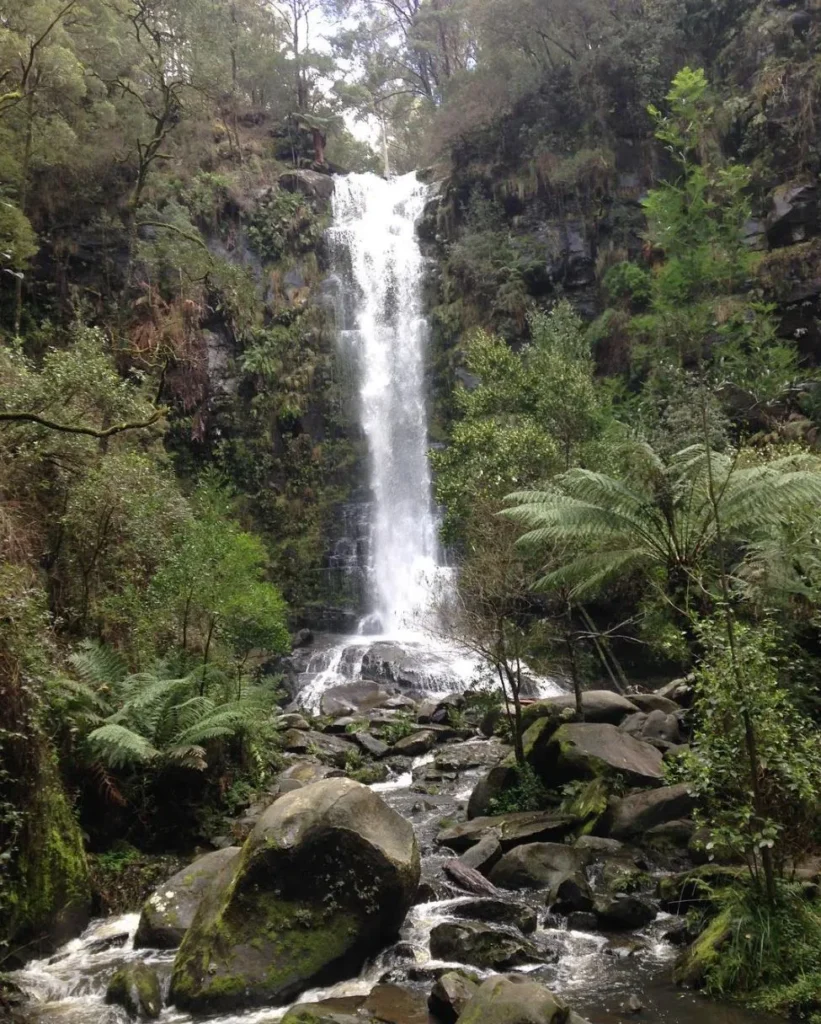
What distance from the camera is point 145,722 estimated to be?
8.80 m

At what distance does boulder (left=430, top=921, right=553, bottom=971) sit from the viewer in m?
6.16

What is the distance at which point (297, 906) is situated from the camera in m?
6.11

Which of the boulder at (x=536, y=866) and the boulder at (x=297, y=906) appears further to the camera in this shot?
the boulder at (x=536, y=866)

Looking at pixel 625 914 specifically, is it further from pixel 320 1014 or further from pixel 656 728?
pixel 656 728

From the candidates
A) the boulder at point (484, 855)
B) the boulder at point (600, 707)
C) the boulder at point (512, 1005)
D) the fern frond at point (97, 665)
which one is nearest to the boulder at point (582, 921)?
the boulder at point (484, 855)

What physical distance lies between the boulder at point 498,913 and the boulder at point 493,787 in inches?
104

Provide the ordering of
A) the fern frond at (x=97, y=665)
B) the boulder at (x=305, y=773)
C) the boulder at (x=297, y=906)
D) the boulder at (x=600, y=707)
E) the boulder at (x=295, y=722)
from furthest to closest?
the boulder at (x=295, y=722)
the boulder at (x=600, y=707)
the boulder at (x=305, y=773)
the fern frond at (x=97, y=665)
the boulder at (x=297, y=906)

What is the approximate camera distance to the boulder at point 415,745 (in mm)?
13812

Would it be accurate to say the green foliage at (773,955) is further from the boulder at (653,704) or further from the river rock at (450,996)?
the boulder at (653,704)

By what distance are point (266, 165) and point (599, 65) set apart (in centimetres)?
1230

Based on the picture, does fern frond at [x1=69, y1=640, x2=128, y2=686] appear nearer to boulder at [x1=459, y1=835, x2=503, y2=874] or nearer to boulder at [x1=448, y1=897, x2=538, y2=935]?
boulder at [x1=459, y1=835, x2=503, y2=874]

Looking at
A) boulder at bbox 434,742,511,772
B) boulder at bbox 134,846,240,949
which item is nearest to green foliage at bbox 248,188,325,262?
boulder at bbox 434,742,511,772

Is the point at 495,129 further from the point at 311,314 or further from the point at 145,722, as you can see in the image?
the point at 145,722

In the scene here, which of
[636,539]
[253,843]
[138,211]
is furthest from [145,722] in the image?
[138,211]
